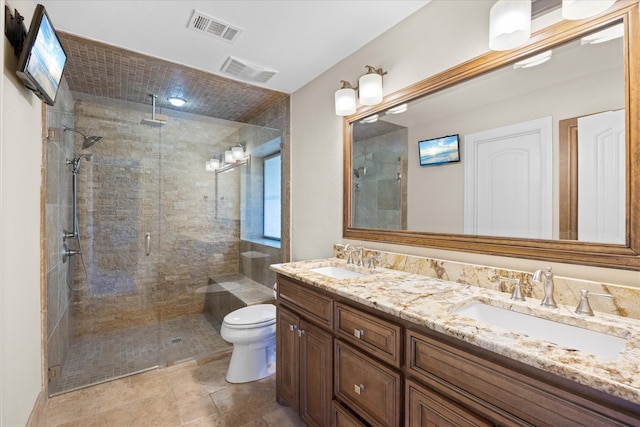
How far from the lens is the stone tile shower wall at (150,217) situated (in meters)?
2.76

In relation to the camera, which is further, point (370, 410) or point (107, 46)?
point (107, 46)

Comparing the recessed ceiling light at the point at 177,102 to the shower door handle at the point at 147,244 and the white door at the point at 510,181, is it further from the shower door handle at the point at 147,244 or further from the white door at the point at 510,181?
the white door at the point at 510,181

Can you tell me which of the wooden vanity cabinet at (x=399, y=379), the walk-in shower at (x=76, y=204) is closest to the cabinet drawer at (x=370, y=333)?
the wooden vanity cabinet at (x=399, y=379)

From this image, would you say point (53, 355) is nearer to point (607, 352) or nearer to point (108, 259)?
point (108, 259)

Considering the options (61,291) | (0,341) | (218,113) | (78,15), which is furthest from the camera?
(218,113)

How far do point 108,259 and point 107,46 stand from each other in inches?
73.8

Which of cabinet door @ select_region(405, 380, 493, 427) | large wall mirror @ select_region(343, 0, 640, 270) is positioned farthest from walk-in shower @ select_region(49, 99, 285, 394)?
cabinet door @ select_region(405, 380, 493, 427)

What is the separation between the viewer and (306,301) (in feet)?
5.29

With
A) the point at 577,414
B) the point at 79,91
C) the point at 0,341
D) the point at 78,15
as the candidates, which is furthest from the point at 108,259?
the point at 577,414

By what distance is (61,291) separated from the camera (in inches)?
91.0

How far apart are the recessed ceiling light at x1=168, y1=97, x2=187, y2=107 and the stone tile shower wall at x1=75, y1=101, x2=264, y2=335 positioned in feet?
0.46

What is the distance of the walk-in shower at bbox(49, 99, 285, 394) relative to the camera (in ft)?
8.75

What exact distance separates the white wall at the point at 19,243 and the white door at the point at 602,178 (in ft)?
7.52

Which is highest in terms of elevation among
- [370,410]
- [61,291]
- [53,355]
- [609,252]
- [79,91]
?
[79,91]
